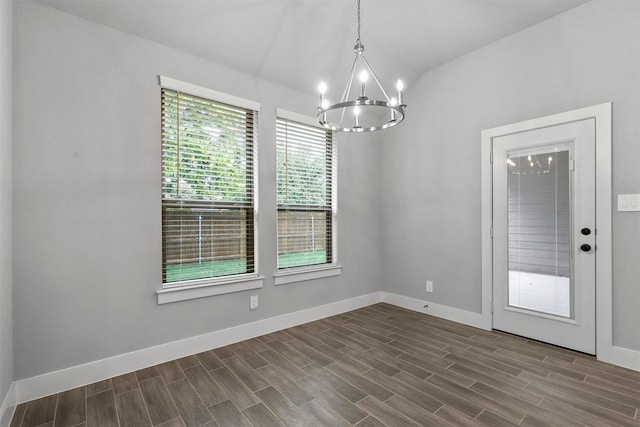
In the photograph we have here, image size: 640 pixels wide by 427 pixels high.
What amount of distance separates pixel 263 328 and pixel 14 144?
8.27 feet

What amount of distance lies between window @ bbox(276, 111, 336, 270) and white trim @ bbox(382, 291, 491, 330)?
1120 millimetres

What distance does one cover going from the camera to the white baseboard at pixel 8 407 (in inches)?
70.2

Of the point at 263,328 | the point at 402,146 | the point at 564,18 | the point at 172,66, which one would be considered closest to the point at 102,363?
the point at 263,328

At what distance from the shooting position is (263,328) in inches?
128

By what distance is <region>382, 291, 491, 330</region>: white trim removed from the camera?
11.3ft

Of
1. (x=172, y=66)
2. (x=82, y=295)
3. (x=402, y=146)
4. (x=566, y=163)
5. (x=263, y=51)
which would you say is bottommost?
(x=82, y=295)

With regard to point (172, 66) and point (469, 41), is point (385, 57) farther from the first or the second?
point (172, 66)

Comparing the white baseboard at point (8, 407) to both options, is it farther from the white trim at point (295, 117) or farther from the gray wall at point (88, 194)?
the white trim at point (295, 117)

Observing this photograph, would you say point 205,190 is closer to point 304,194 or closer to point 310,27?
point 304,194

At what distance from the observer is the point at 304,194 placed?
3.71 m

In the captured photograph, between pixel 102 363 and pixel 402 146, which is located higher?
pixel 402 146

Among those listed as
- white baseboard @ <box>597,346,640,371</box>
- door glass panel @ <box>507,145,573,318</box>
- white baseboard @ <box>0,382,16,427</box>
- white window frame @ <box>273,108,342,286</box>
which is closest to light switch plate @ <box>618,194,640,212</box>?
door glass panel @ <box>507,145,573,318</box>

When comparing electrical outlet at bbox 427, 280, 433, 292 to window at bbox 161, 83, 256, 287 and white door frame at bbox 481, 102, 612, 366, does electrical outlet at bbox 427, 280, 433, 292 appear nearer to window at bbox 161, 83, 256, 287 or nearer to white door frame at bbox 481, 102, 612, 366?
white door frame at bbox 481, 102, 612, 366

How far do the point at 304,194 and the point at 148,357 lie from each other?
87.0 inches
